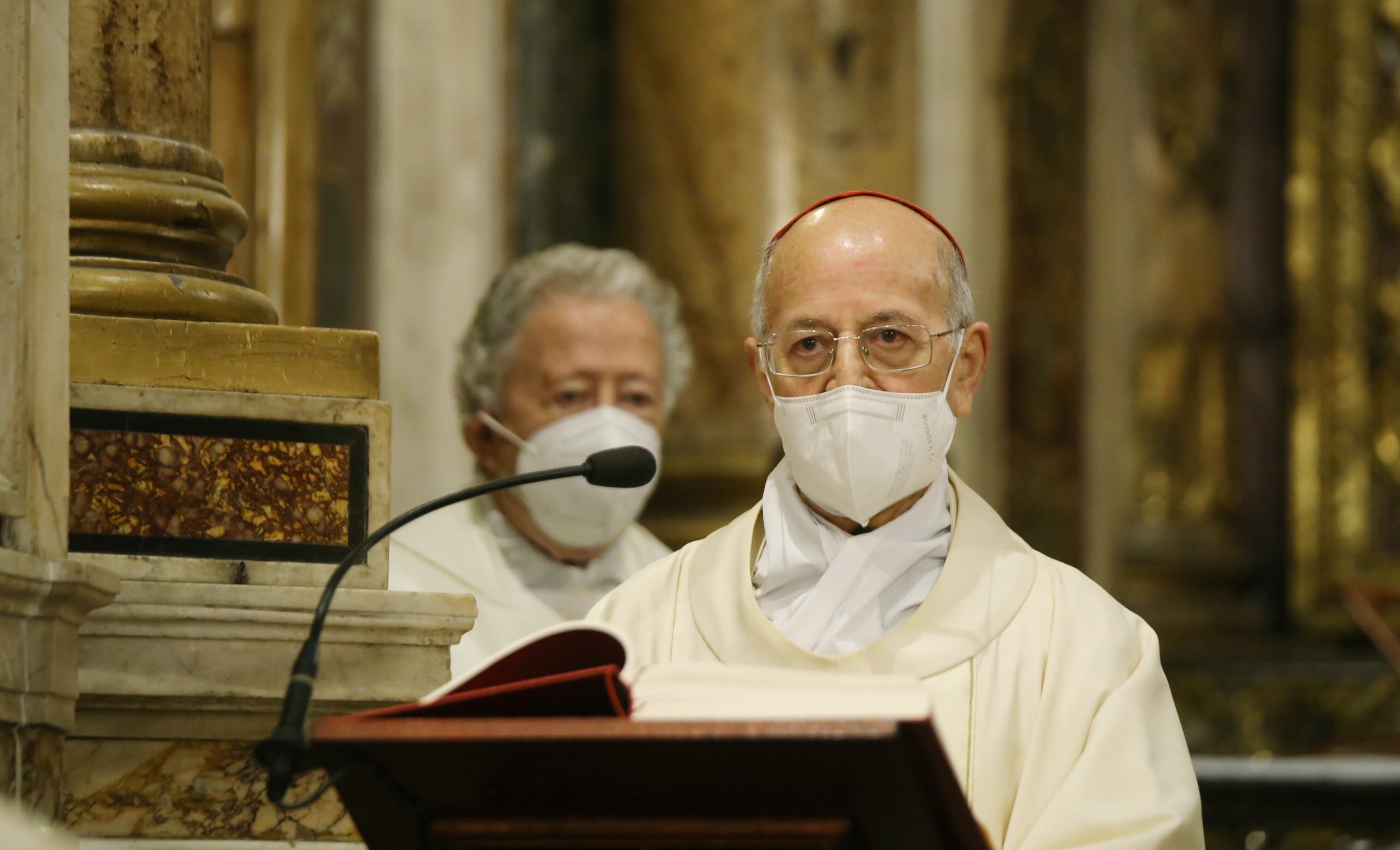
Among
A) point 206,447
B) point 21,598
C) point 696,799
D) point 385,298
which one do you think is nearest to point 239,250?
point 385,298

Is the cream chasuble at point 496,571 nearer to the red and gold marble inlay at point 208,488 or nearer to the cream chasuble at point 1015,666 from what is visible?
the red and gold marble inlay at point 208,488

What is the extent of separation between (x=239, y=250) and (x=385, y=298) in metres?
0.51

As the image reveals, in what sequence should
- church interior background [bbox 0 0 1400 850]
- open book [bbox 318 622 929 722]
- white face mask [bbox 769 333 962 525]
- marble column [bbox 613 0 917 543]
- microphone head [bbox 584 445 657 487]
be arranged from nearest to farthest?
open book [bbox 318 622 929 722] < microphone head [bbox 584 445 657 487] < white face mask [bbox 769 333 962 525] < church interior background [bbox 0 0 1400 850] < marble column [bbox 613 0 917 543]

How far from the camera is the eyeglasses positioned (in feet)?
9.60

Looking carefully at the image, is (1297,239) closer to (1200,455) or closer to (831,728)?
(1200,455)

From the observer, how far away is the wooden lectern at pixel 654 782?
72.4 inches

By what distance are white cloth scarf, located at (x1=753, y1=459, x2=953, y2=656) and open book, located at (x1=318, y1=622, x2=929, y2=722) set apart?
2.16 feet

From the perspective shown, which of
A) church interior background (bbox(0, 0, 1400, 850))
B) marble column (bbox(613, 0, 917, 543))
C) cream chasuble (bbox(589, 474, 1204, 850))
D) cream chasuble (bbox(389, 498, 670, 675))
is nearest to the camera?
cream chasuble (bbox(589, 474, 1204, 850))

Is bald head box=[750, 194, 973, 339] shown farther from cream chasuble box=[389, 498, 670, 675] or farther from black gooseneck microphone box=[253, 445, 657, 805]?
cream chasuble box=[389, 498, 670, 675]

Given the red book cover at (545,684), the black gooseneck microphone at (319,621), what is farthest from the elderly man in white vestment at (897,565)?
the red book cover at (545,684)

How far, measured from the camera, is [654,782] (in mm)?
1938

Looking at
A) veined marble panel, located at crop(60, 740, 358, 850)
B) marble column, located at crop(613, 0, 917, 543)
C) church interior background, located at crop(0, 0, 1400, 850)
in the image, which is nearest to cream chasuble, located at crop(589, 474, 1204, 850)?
veined marble panel, located at crop(60, 740, 358, 850)

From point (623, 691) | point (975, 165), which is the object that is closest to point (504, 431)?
point (623, 691)

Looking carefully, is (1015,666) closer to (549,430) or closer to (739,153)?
(549,430)
